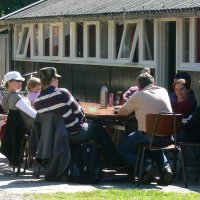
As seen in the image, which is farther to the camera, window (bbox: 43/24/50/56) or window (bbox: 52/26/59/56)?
→ window (bbox: 43/24/50/56)

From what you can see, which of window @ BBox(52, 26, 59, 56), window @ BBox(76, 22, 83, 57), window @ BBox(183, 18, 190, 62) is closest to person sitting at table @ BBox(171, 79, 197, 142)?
window @ BBox(183, 18, 190, 62)

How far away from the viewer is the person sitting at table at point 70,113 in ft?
42.8

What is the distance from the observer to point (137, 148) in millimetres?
13078

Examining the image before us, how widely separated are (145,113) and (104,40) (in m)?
7.86

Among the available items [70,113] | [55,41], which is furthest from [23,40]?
[70,113]

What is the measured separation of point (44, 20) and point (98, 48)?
2.19 meters

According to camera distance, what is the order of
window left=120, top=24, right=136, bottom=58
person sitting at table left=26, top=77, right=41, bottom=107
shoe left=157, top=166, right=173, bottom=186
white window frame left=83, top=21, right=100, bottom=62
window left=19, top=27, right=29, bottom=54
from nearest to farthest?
shoe left=157, top=166, right=173, bottom=186
person sitting at table left=26, top=77, right=41, bottom=107
window left=120, top=24, right=136, bottom=58
white window frame left=83, top=21, right=100, bottom=62
window left=19, top=27, right=29, bottom=54

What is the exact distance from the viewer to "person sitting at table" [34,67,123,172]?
1304 cm

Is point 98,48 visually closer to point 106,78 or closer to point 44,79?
point 106,78


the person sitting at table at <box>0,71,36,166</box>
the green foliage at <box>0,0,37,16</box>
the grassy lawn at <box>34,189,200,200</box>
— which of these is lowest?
the grassy lawn at <box>34,189,200,200</box>

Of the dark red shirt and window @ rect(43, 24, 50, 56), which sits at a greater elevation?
window @ rect(43, 24, 50, 56)

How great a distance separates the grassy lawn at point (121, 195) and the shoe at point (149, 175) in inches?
32.7

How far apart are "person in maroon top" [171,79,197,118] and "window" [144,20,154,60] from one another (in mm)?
4173

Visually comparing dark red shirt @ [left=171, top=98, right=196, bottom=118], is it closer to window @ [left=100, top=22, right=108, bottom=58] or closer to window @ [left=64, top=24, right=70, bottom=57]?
window @ [left=100, top=22, right=108, bottom=58]
